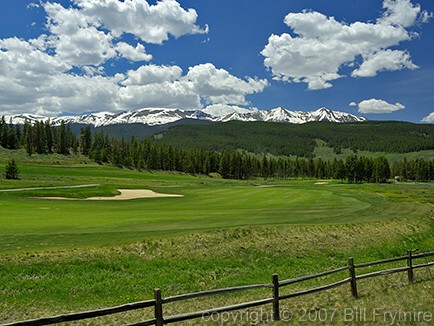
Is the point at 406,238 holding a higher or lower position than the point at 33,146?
lower

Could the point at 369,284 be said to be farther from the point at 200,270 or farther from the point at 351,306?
the point at 200,270

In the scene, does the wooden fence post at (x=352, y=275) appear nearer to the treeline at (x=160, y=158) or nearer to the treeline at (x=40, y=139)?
the treeline at (x=160, y=158)

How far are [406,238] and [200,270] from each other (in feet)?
74.3

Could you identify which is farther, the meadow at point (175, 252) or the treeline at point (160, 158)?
the treeline at point (160, 158)

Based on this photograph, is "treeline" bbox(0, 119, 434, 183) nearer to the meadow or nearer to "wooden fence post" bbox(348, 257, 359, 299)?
the meadow

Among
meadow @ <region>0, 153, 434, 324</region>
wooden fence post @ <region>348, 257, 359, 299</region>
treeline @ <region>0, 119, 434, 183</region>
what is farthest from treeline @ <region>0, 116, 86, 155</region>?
wooden fence post @ <region>348, 257, 359, 299</region>

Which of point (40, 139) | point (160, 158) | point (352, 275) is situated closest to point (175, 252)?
point (352, 275)

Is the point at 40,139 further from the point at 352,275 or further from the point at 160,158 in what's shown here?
the point at 352,275

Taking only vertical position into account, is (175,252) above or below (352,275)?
below

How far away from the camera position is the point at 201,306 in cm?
1672

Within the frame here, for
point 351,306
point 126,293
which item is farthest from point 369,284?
point 126,293

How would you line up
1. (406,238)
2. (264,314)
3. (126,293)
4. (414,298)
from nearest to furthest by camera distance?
1. (264,314)
2. (414,298)
3. (126,293)
4. (406,238)

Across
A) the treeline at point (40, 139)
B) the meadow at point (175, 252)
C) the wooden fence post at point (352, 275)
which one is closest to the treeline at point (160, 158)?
the treeline at point (40, 139)

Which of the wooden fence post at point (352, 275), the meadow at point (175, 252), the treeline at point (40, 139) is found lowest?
the meadow at point (175, 252)
